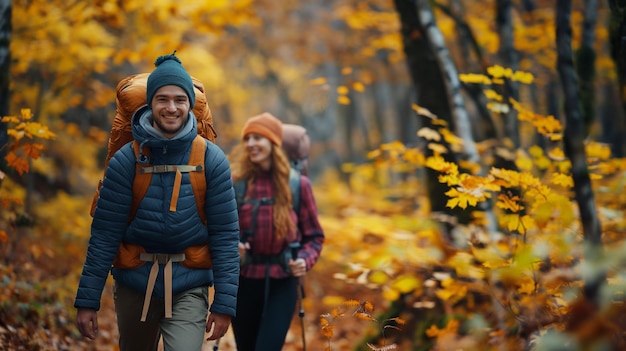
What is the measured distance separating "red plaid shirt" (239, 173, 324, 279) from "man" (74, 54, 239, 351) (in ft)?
3.45

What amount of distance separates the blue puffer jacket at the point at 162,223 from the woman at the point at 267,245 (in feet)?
3.47

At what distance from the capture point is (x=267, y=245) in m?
4.13

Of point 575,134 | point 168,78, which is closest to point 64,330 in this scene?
point 168,78

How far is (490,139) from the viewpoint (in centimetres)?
682

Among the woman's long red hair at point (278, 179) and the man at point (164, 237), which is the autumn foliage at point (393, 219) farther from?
the man at point (164, 237)

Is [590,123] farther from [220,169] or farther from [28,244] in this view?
[28,244]

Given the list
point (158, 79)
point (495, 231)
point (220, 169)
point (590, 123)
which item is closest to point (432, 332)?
point (495, 231)

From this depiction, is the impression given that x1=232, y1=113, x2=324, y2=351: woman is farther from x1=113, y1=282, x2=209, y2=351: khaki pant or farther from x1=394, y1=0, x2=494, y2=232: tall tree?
x1=394, y1=0, x2=494, y2=232: tall tree

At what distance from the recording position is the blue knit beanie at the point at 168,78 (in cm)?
297

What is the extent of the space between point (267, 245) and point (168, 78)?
1.62 m

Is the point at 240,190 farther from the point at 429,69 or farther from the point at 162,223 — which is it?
the point at 429,69

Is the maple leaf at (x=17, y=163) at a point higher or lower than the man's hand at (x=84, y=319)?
higher

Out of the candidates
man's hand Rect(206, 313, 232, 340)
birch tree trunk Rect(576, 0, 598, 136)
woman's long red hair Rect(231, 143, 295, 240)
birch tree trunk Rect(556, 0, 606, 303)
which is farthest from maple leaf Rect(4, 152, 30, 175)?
birch tree trunk Rect(576, 0, 598, 136)

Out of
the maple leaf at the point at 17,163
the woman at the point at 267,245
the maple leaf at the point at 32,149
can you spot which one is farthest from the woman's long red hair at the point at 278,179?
the maple leaf at the point at 17,163
